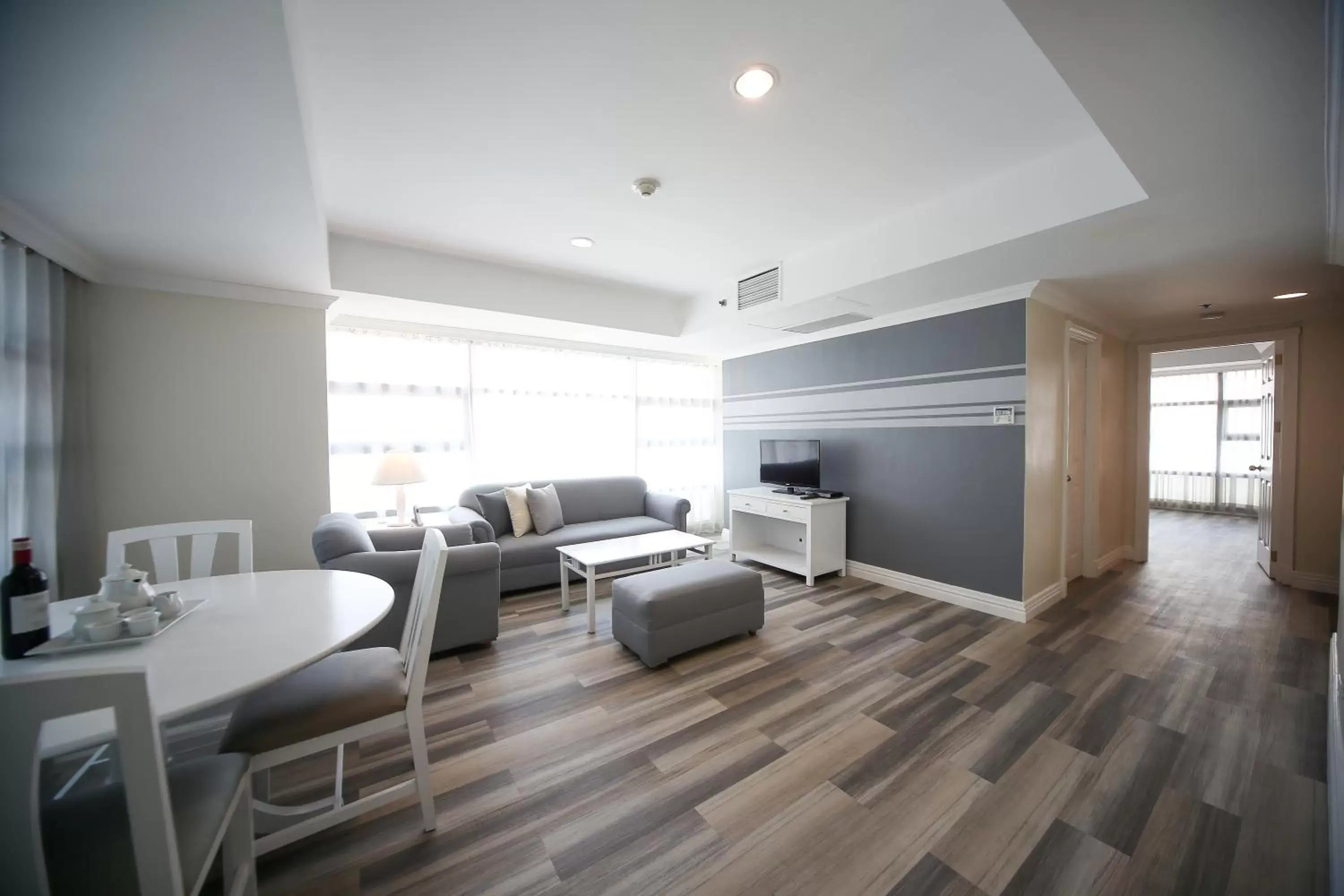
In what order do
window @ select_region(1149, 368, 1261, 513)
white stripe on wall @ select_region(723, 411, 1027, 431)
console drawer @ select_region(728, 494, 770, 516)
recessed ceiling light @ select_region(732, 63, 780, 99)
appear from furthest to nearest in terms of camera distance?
window @ select_region(1149, 368, 1261, 513)
console drawer @ select_region(728, 494, 770, 516)
white stripe on wall @ select_region(723, 411, 1027, 431)
recessed ceiling light @ select_region(732, 63, 780, 99)

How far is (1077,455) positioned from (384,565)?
5388mm

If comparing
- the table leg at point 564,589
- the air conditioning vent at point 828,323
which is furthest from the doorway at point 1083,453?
the table leg at point 564,589

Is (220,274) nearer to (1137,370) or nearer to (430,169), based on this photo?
(430,169)

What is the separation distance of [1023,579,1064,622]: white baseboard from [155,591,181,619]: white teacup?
435cm

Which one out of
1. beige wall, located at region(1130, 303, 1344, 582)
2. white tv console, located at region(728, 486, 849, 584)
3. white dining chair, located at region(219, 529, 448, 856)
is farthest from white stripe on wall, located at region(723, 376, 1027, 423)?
white dining chair, located at region(219, 529, 448, 856)

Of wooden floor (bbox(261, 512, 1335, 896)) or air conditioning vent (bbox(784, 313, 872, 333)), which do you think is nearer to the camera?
wooden floor (bbox(261, 512, 1335, 896))

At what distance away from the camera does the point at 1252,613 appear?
3369 mm

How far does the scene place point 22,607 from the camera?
1.17m

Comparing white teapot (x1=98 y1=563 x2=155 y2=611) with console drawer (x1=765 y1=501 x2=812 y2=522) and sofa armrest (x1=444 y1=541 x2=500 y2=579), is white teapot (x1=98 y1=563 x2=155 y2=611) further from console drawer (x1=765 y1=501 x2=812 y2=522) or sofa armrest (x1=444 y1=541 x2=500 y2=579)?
console drawer (x1=765 y1=501 x2=812 y2=522)

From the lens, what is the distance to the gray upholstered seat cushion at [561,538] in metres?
3.95

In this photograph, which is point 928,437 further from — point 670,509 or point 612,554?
point 612,554

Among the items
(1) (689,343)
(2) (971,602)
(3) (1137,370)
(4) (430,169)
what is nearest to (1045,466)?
(2) (971,602)

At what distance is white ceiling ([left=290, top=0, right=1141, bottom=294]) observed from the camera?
1543mm

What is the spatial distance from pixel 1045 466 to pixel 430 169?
14.3 feet
